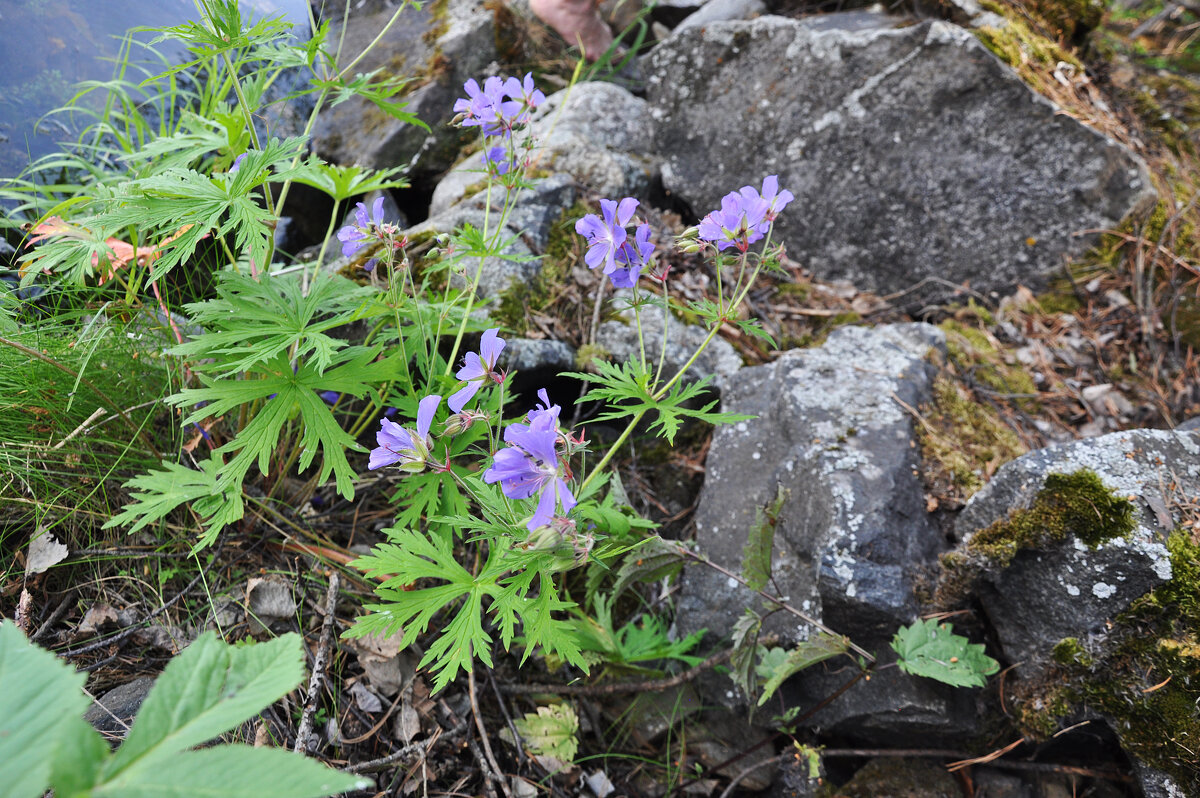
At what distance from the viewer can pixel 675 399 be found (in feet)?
5.61

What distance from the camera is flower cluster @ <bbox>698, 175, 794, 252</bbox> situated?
166 cm

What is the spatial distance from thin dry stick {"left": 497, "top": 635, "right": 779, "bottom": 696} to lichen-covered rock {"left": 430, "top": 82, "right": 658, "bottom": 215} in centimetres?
253

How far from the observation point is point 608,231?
1.73m

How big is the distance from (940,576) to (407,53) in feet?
14.9

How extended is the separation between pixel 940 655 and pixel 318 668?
1.89 metres

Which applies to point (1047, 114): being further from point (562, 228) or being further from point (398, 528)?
point (398, 528)

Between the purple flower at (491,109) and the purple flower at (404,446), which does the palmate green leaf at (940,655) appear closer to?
the purple flower at (404,446)

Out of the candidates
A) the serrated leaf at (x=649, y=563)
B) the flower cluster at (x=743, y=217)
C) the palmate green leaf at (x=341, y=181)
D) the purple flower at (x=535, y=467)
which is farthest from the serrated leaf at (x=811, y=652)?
the palmate green leaf at (x=341, y=181)

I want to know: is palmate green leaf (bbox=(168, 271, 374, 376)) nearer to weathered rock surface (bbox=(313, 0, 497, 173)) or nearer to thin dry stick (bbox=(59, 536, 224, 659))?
thin dry stick (bbox=(59, 536, 224, 659))

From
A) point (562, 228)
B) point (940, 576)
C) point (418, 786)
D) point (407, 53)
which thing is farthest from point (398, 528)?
point (407, 53)

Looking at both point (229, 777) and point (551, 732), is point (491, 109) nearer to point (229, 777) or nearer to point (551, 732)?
point (229, 777)

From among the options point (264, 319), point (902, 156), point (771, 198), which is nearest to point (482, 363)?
point (264, 319)

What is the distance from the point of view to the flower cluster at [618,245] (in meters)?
1.70

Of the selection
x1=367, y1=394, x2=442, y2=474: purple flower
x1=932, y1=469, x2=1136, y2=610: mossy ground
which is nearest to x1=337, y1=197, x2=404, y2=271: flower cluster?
x1=367, y1=394, x2=442, y2=474: purple flower
